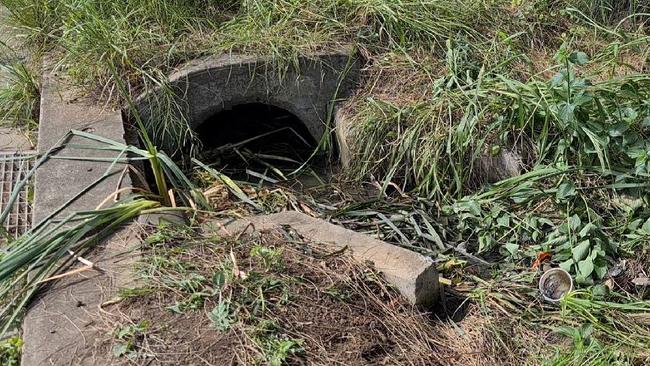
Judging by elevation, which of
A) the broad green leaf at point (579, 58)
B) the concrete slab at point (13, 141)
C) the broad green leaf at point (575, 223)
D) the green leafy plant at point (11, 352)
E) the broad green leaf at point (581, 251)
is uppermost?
the broad green leaf at point (579, 58)

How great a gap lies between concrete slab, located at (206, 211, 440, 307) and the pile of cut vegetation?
0.06 meters

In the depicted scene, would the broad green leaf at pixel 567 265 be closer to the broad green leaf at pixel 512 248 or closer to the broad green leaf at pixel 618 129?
the broad green leaf at pixel 512 248

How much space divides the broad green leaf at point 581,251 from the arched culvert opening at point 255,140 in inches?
77.7

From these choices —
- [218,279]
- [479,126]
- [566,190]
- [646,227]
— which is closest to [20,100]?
[218,279]

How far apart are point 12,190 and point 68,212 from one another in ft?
2.72

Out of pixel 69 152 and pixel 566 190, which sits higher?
pixel 69 152

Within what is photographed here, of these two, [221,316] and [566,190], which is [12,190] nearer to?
[221,316]

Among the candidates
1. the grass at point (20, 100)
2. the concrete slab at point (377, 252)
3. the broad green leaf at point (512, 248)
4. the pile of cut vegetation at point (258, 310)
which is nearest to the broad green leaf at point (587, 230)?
the broad green leaf at point (512, 248)

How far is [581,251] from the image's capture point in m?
3.62

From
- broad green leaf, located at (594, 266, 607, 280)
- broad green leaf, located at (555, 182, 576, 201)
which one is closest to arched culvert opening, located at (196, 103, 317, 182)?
broad green leaf, located at (555, 182, 576, 201)

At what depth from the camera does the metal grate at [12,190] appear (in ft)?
13.2

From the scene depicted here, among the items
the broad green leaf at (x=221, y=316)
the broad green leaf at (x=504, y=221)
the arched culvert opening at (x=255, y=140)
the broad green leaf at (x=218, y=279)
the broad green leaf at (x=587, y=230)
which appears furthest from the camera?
the arched culvert opening at (x=255, y=140)

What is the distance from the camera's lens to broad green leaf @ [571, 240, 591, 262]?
143 inches

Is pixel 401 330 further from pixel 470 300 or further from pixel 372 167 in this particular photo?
pixel 372 167
